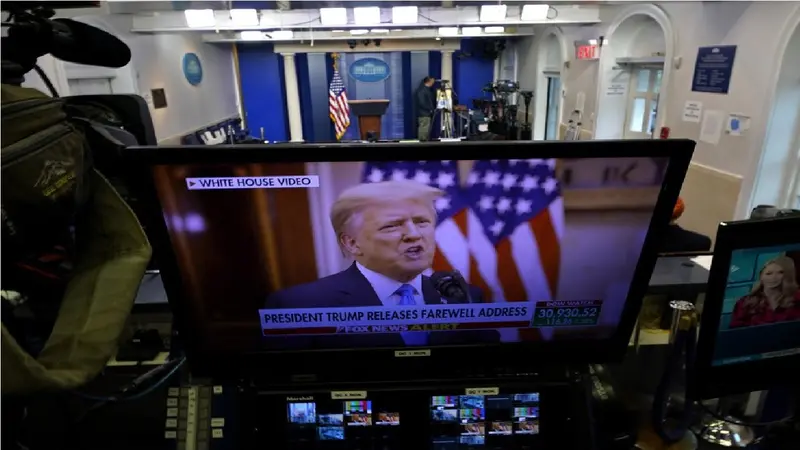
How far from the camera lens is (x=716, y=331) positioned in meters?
0.91

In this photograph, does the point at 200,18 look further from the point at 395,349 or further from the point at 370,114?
the point at 395,349

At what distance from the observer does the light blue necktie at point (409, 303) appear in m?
0.86

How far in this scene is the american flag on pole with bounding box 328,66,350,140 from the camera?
9.22 m

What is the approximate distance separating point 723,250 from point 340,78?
30.1 feet

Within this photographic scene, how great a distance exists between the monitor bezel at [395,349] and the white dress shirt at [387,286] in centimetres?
10

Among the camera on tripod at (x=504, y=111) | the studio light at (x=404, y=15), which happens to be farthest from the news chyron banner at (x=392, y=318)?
the camera on tripod at (x=504, y=111)

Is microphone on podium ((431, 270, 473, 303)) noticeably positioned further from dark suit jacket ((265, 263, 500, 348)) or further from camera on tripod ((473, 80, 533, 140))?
camera on tripod ((473, 80, 533, 140))

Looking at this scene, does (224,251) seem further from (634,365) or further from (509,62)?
(509,62)

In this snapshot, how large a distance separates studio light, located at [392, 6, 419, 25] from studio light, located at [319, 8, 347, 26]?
1.68ft

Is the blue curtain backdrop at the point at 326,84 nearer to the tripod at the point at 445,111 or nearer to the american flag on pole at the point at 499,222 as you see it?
the tripod at the point at 445,111

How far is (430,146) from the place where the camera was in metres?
0.74

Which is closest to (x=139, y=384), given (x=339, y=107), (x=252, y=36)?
(x=252, y=36)

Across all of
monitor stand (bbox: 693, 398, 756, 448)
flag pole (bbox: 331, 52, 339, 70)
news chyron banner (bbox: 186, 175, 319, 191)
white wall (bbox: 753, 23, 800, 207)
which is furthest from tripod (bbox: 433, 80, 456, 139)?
news chyron banner (bbox: 186, 175, 319, 191)

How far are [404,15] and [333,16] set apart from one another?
2.36 ft
